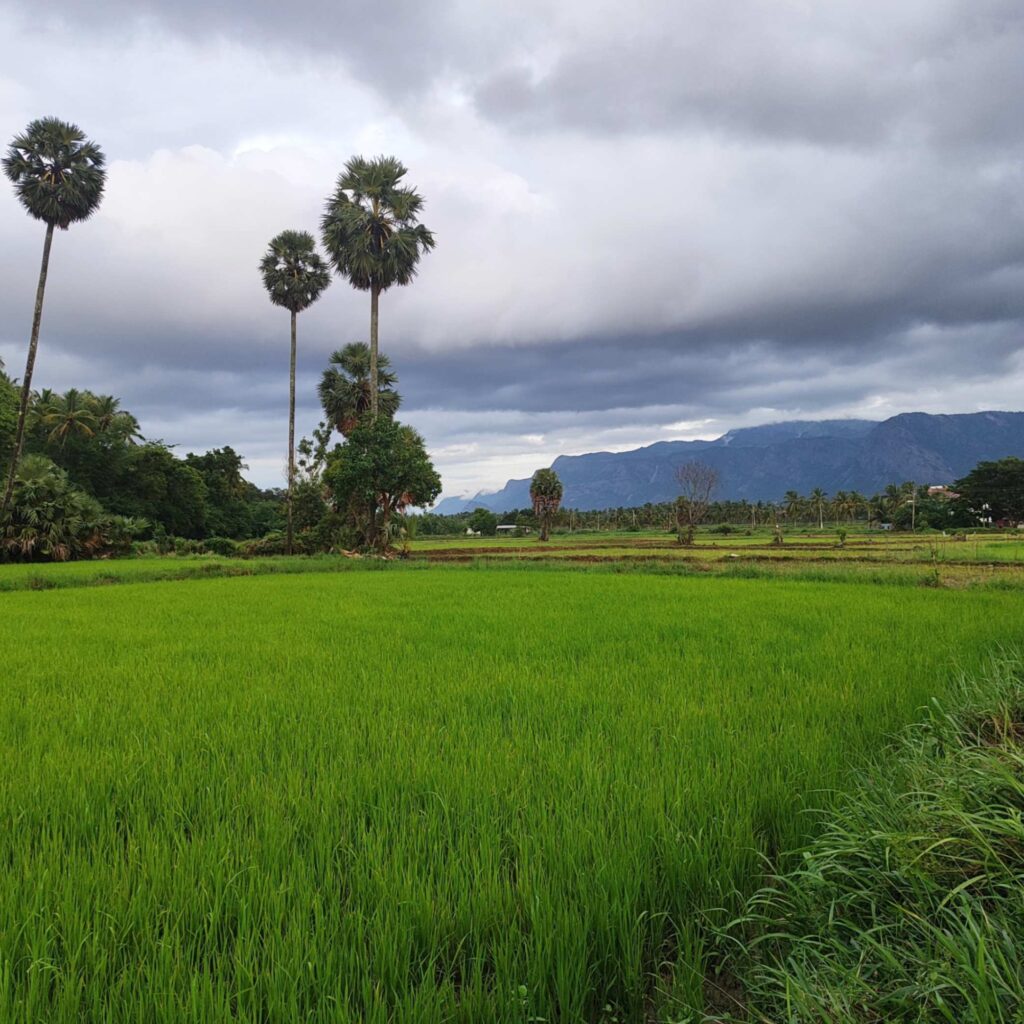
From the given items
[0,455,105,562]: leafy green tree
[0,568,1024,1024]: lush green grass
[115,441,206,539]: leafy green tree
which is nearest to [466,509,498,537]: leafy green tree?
[115,441,206,539]: leafy green tree

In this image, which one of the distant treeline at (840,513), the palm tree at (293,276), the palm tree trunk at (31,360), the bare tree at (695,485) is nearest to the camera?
the palm tree trunk at (31,360)

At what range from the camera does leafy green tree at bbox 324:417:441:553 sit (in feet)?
90.7

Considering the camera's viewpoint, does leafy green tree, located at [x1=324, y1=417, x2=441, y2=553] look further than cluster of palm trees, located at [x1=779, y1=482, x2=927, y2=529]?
No

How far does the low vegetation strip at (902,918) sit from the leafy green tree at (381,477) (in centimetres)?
2627

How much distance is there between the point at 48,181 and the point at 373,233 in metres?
13.6

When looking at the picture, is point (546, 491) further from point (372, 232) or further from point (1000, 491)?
point (1000, 491)

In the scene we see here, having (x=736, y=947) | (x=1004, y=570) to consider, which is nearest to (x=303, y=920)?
(x=736, y=947)

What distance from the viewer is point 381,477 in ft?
91.1

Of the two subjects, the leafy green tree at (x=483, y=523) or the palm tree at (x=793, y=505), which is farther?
the leafy green tree at (x=483, y=523)

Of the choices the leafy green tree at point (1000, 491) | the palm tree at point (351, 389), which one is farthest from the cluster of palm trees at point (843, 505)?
the palm tree at point (351, 389)

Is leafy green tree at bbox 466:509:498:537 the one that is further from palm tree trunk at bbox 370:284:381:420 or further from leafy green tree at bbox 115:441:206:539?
palm tree trunk at bbox 370:284:381:420

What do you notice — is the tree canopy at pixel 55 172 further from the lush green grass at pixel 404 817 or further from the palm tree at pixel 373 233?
the lush green grass at pixel 404 817

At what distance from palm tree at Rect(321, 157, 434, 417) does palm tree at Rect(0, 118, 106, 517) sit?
10.3 meters

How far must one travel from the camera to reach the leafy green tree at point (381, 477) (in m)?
27.6
